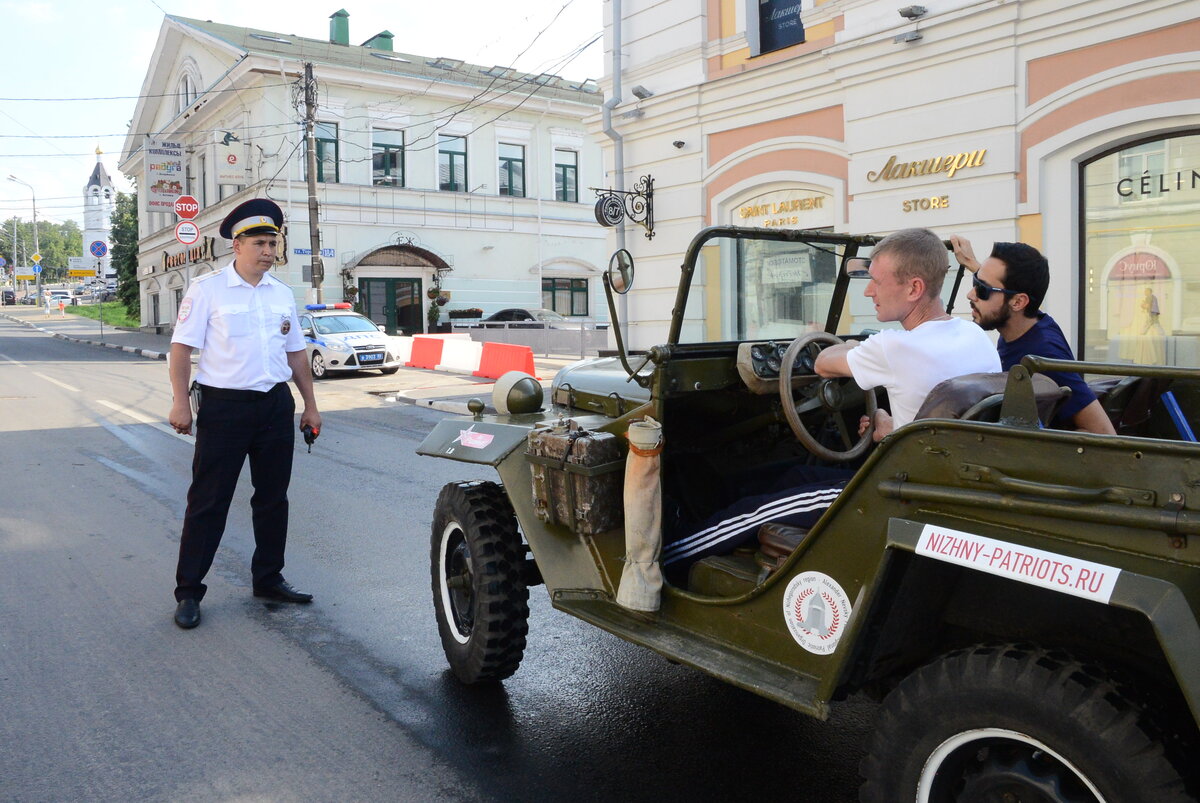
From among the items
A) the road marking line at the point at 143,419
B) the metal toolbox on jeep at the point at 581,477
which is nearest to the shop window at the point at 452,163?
the road marking line at the point at 143,419

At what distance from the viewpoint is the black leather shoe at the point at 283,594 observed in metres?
5.00

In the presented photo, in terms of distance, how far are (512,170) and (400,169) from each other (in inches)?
166

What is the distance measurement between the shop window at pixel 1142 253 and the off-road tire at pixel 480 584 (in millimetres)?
8475

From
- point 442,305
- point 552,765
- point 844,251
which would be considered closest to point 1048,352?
point 844,251

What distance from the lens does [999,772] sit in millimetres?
2045

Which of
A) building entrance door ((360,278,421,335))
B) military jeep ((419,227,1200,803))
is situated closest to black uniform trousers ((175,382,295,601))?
military jeep ((419,227,1200,803))

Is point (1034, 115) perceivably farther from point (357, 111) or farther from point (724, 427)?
point (357, 111)

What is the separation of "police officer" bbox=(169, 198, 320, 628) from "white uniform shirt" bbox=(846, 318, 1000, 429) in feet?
10.3

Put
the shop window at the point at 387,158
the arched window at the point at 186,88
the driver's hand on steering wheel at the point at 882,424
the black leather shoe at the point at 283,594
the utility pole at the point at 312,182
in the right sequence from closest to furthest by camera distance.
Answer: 1. the driver's hand on steering wheel at the point at 882,424
2. the black leather shoe at the point at 283,594
3. the utility pole at the point at 312,182
4. the shop window at the point at 387,158
5. the arched window at the point at 186,88

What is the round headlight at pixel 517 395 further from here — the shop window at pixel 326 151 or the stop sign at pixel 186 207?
the shop window at pixel 326 151

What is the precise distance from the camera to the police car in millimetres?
20188

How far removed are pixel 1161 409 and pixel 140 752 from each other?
3530mm

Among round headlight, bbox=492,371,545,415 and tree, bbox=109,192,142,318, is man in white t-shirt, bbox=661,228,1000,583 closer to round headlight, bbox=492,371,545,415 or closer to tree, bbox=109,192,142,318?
round headlight, bbox=492,371,545,415

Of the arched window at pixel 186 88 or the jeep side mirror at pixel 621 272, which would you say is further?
the arched window at pixel 186 88
